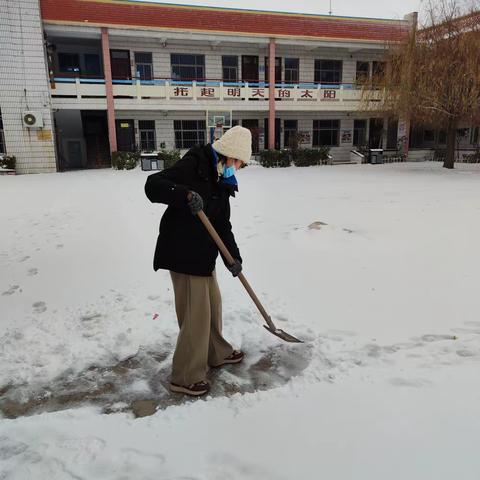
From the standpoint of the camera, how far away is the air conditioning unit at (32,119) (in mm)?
17281

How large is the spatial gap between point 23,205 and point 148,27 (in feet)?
39.1

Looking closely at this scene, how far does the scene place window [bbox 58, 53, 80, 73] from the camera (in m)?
20.8

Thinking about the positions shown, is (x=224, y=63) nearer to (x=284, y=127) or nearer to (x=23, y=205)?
(x=284, y=127)

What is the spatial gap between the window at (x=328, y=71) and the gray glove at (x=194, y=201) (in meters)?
22.7

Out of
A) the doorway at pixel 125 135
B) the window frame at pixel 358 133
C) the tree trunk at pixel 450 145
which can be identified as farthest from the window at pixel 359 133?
the doorway at pixel 125 135

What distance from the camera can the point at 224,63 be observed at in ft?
71.3

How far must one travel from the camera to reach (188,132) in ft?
71.6

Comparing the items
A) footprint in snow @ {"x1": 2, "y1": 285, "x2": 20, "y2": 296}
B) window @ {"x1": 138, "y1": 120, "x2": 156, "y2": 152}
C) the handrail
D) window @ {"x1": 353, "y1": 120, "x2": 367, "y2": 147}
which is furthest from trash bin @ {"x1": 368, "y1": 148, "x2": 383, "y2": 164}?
footprint in snow @ {"x1": 2, "y1": 285, "x2": 20, "y2": 296}

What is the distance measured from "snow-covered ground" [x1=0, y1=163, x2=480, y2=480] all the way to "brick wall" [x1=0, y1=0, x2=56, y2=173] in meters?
12.5

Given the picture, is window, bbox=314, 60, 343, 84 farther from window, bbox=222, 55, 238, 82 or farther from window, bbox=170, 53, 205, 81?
window, bbox=170, 53, 205, 81

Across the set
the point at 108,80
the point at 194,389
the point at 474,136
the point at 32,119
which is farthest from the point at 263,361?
the point at 474,136

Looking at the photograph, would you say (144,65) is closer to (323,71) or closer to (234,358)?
(323,71)

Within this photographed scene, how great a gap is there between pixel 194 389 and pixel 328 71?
77.2 feet

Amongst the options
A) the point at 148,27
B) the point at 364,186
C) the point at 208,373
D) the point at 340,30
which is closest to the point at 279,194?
the point at 364,186
